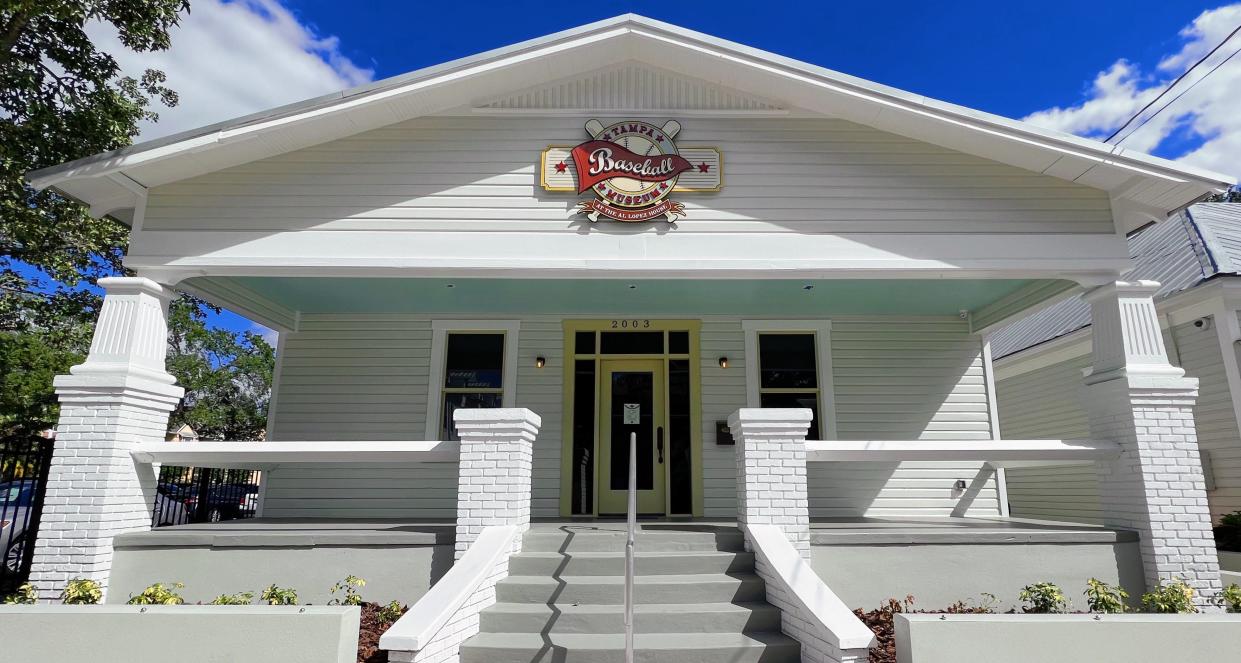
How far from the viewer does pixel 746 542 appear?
576cm

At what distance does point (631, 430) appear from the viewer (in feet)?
28.8

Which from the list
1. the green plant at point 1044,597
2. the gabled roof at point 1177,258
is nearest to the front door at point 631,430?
the green plant at point 1044,597

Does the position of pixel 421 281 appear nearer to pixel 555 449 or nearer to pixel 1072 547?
pixel 555 449

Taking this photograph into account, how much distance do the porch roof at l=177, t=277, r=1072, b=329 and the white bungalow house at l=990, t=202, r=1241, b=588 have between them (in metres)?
1.74

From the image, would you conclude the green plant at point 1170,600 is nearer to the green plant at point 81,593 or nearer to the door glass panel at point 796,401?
the door glass panel at point 796,401

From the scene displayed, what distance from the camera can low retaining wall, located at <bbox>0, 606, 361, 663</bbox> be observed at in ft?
13.1

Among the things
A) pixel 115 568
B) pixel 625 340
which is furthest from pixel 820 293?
pixel 115 568

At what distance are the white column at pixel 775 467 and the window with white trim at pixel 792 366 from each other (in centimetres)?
313

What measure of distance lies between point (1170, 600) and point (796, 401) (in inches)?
175

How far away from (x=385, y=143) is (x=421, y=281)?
1.48 meters

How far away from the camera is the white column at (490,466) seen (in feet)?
18.8

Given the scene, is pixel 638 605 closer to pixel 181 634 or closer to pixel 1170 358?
pixel 181 634

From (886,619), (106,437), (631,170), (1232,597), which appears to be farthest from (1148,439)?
(106,437)

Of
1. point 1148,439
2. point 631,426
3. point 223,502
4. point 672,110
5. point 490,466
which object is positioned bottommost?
point 223,502
